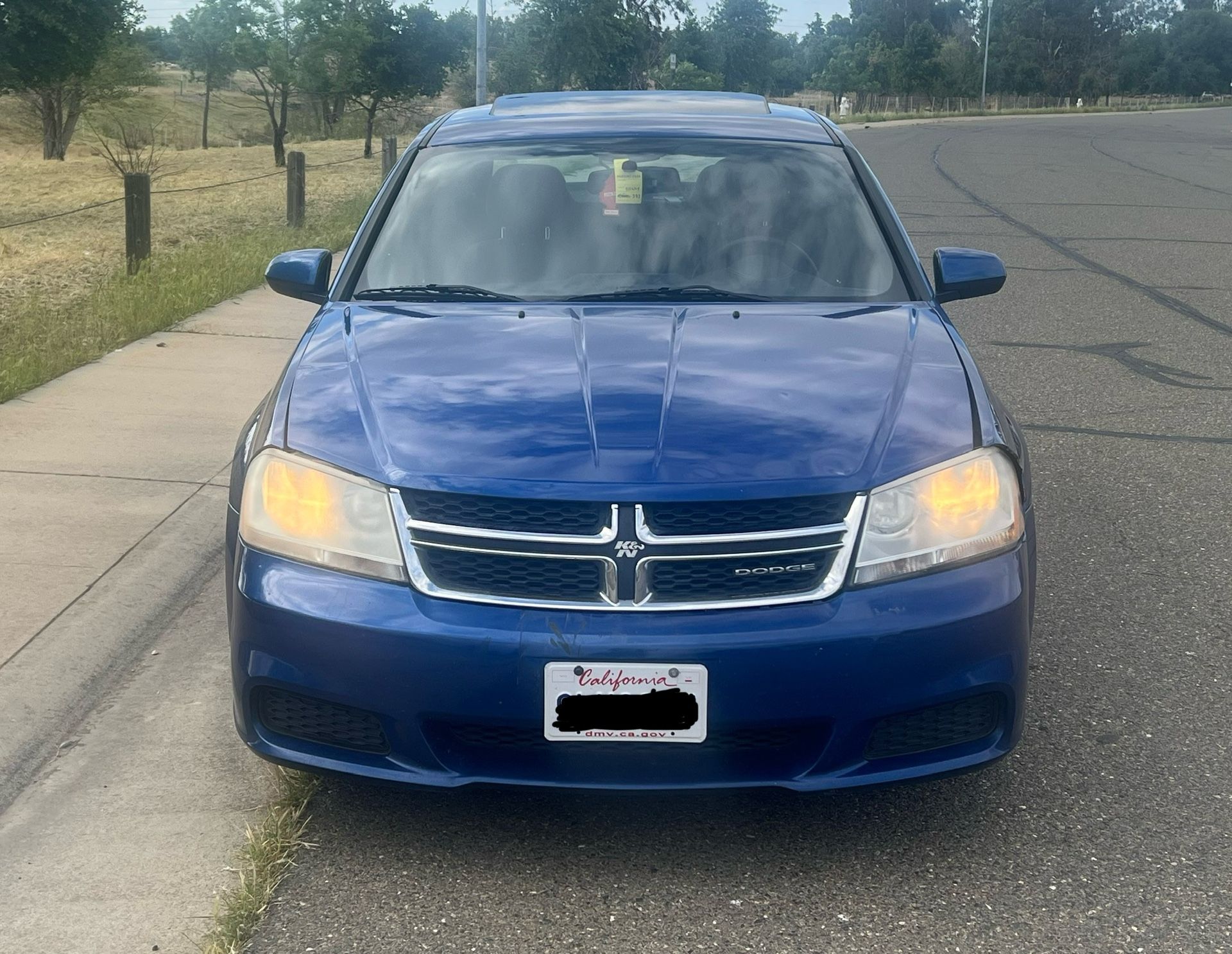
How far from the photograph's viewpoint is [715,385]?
3.33 m

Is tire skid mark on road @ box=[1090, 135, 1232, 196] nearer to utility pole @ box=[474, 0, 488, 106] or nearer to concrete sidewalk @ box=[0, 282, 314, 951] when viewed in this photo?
utility pole @ box=[474, 0, 488, 106]

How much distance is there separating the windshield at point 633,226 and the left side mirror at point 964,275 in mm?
243

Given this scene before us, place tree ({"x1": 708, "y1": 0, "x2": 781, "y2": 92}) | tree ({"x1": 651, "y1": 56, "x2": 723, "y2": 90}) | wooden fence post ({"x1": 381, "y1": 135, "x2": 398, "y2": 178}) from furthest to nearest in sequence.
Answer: tree ({"x1": 708, "y1": 0, "x2": 781, "y2": 92})
tree ({"x1": 651, "y1": 56, "x2": 723, "y2": 90})
wooden fence post ({"x1": 381, "y1": 135, "x2": 398, "y2": 178})

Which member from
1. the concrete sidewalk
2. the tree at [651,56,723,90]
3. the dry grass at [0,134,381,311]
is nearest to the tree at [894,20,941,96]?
the tree at [651,56,723,90]

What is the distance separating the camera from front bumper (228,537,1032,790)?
279 centimetres

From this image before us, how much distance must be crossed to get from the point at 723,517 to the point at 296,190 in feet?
46.4

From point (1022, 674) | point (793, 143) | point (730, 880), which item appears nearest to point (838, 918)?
point (730, 880)

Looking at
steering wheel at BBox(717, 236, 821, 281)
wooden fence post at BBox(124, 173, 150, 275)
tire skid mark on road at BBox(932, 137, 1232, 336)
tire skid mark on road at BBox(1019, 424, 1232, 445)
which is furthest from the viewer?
wooden fence post at BBox(124, 173, 150, 275)

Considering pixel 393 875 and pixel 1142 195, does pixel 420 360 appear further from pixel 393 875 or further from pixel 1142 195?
pixel 1142 195

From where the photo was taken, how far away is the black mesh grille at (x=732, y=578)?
2848 mm

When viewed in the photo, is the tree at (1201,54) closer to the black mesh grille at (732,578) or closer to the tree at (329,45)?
the tree at (329,45)

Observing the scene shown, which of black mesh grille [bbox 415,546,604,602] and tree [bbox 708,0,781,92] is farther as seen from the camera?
tree [bbox 708,0,781,92]

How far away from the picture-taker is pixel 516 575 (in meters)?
2.87

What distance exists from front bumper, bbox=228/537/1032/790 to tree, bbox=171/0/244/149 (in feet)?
176
